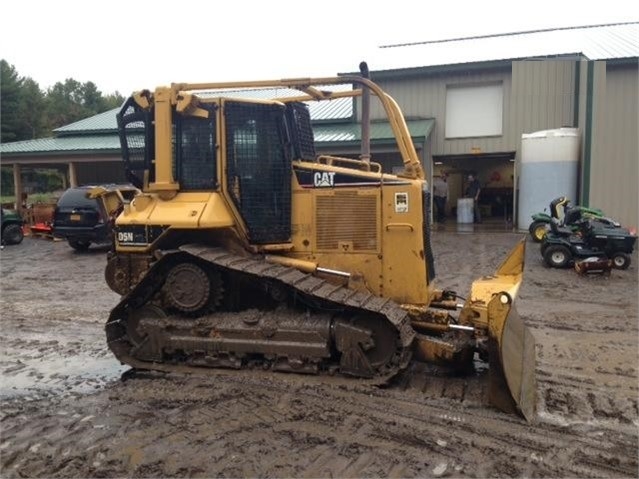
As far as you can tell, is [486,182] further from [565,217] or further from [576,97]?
[565,217]

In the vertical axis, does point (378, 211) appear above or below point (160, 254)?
above

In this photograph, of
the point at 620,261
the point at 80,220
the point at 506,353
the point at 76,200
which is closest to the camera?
the point at 506,353

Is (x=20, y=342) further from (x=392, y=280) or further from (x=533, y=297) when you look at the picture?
(x=533, y=297)

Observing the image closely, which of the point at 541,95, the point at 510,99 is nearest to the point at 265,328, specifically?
the point at 510,99

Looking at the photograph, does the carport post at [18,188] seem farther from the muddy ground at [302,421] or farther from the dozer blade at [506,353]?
the dozer blade at [506,353]

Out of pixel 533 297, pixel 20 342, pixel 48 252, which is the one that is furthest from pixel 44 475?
pixel 48 252

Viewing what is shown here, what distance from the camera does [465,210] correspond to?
19.6 m

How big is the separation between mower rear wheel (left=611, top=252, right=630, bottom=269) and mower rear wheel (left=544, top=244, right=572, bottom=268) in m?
0.84

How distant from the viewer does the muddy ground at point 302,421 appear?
3703 millimetres

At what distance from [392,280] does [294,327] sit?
1058 mm

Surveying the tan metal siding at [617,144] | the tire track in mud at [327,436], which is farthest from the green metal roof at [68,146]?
the tire track in mud at [327,436]

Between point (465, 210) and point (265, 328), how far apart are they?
15459 millimetres

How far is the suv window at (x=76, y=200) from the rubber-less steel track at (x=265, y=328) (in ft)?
32.7

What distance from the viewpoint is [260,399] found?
4727 mm
